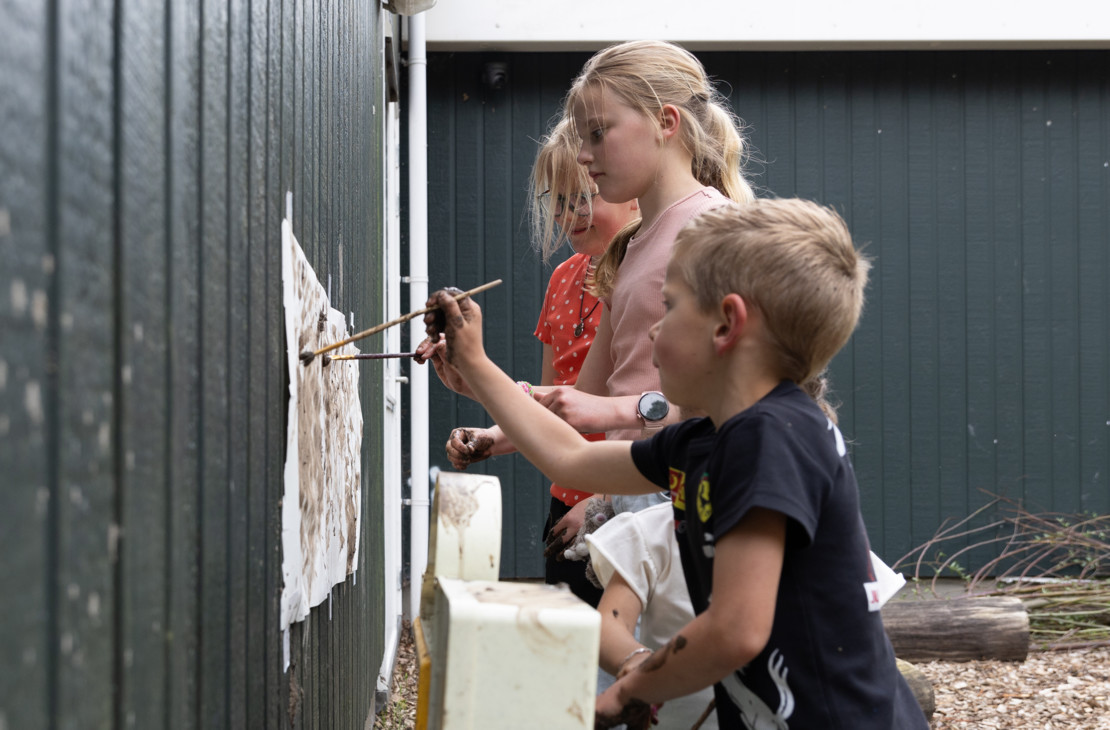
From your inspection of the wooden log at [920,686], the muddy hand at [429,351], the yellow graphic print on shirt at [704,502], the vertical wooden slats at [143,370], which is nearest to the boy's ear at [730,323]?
the yellow graphic print on shirt at [704,502]

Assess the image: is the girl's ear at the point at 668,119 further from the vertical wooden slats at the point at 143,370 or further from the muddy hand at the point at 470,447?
the vertical wooden slats at the point at 143,370

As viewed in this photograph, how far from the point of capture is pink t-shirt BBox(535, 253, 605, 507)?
2.67 metres

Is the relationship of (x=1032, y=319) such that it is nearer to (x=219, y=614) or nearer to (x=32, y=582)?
(x=219, y=614)

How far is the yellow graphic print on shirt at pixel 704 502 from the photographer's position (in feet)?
4.36

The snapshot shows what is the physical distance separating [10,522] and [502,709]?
467 mm

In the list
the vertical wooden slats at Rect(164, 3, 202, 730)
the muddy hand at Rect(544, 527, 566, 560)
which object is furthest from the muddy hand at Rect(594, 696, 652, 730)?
the muddy hand at Rect(544, 527, 566, 560)

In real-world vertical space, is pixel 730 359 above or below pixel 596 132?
below

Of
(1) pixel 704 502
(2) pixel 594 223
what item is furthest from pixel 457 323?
(2) pixel 594 223

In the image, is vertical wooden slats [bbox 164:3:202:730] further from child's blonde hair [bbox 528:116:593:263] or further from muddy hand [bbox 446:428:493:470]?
child's blonde hair [bbox 528:116:593:263]

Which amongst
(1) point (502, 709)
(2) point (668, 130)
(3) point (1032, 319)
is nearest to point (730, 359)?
(1) point (502, 709)

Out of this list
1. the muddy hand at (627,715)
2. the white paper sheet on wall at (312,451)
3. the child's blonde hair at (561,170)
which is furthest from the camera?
the child's blonde hair at (561,170)

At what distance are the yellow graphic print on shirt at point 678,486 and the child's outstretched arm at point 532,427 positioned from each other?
12 cm

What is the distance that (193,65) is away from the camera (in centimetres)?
105

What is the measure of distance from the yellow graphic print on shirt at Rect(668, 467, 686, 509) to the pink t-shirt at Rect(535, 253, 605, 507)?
3.60 feet
